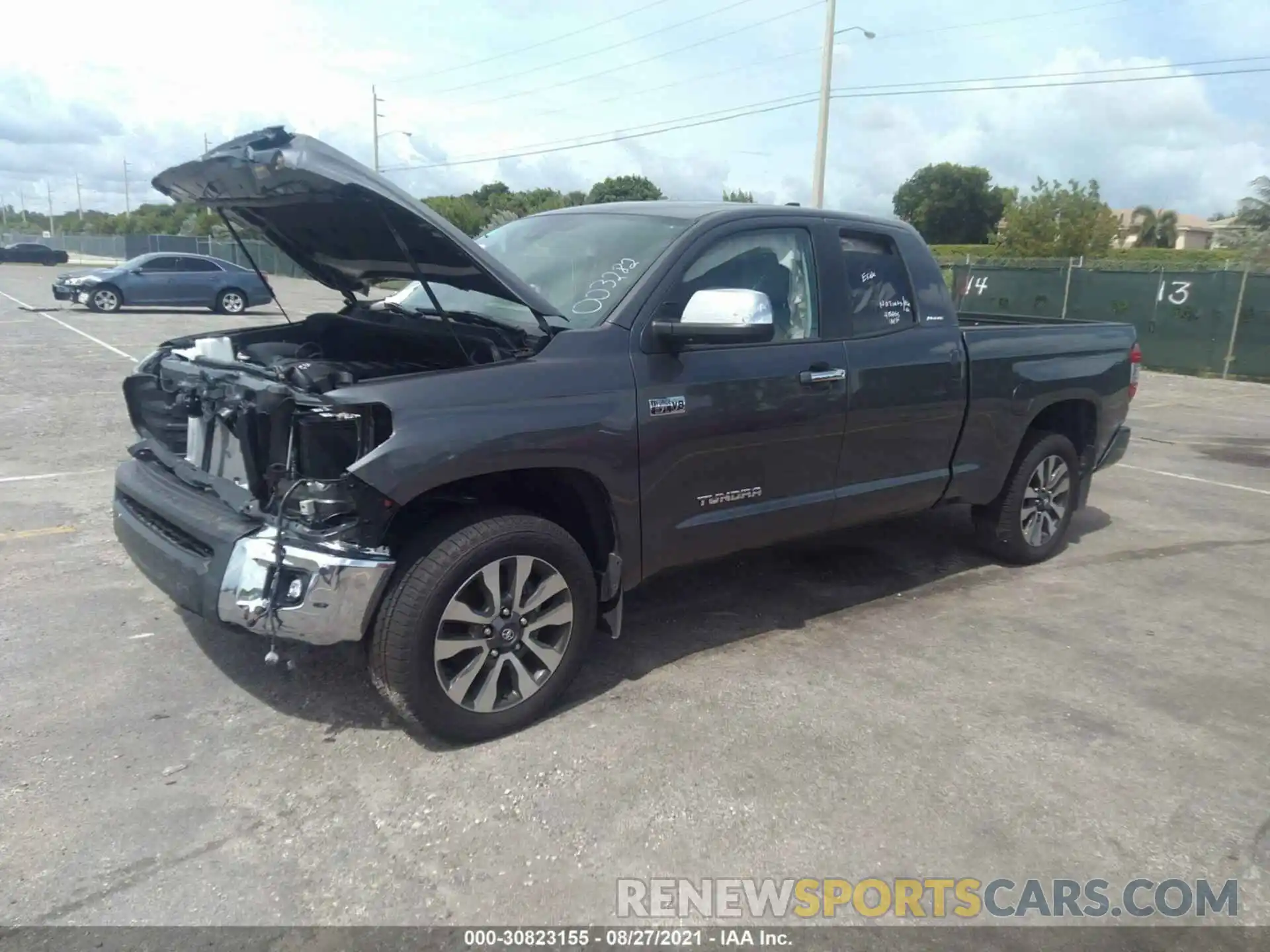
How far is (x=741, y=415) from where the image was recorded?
3.93 meters

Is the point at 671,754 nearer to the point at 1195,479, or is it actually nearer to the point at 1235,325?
→ the point at 1195,479

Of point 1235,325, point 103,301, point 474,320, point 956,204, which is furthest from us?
point 956,204

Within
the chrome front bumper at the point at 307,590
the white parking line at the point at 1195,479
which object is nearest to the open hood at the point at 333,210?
the chrome front bumper at the point at 307,590

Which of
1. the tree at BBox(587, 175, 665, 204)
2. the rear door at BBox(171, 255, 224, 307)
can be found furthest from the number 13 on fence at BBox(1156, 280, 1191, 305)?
the tree at BBox(587, 175, 665, 204)

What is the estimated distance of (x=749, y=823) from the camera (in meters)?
3.02

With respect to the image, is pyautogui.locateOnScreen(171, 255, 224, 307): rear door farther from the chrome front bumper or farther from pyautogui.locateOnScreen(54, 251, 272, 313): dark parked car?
the chrome front bumper

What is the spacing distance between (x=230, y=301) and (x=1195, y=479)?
832 inches

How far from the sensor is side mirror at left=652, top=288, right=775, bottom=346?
358 centimetres

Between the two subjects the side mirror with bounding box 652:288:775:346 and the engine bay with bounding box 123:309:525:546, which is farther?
the side mirror with bounding box 652:288:775:346

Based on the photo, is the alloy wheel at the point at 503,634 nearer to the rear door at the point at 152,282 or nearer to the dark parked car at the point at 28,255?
the rear door at the point at 152,282

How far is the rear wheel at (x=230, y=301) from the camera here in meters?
22.9

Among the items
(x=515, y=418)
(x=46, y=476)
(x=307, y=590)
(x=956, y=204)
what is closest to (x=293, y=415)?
(x=307, y=590)

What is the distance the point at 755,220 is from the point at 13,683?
354 centimetres

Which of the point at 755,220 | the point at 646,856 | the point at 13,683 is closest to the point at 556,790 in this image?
the point at 646,856
